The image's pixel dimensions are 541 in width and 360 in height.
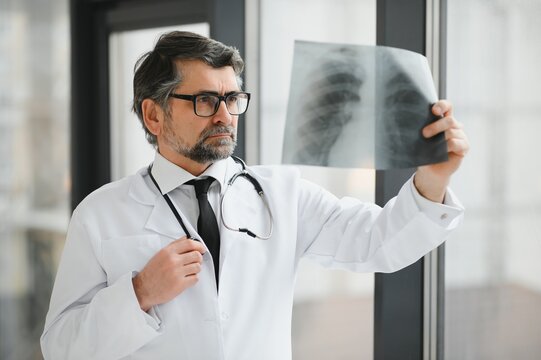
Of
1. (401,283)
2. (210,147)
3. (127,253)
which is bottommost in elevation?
(401,283)

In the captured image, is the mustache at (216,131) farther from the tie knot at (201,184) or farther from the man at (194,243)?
the tie knot at (201,184)

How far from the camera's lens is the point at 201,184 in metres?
1.49

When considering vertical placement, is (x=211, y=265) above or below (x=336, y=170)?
below

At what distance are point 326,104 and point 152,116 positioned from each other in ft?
1.83

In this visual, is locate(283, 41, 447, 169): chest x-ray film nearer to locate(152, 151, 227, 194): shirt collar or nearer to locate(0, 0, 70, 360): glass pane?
locate(152, 151, 227, 194): shirt collar

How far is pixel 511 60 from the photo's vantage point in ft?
4.79

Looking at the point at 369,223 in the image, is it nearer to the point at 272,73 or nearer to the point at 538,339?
the point at 538,339

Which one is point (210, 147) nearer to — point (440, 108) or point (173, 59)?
point (173, 59)

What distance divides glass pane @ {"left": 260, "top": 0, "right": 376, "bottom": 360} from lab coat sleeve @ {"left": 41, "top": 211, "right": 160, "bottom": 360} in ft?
2.39

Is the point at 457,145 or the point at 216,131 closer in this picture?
the point at 457,145

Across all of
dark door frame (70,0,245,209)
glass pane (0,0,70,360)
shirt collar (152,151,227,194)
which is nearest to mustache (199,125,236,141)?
shirt collar (152,151,227,194)

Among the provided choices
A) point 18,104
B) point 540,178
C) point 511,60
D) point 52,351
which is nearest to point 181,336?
point 52,351

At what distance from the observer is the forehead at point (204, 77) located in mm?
1420

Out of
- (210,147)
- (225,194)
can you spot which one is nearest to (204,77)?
(210,147)
